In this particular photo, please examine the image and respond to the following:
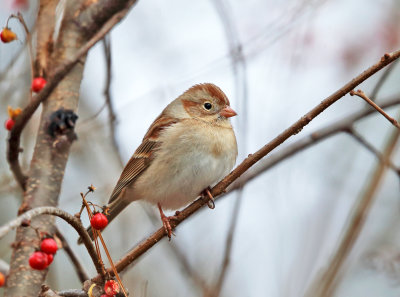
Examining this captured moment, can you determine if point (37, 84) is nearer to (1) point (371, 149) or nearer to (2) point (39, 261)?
(2) point (39, 261)

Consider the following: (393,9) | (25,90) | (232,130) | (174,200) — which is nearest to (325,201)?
(232,130)

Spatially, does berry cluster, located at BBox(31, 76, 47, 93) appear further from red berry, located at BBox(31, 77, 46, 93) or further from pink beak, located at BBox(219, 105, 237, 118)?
pink beak, located at BBox(219, 105, 237, 118)

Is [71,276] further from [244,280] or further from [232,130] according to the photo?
[232,130]

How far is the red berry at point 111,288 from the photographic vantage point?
1.95 m

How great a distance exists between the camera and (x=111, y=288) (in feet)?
6.40

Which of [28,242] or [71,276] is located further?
[71,276]

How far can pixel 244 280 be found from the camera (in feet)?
16.1

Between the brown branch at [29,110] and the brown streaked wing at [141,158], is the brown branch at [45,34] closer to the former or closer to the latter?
the brown branch at [29,110]

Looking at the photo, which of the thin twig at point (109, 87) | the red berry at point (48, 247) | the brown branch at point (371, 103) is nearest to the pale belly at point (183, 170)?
the thin twig at point (109, 87)

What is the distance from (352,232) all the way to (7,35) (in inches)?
73.9

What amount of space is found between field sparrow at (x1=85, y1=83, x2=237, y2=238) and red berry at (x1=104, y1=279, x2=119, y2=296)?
3.43ft

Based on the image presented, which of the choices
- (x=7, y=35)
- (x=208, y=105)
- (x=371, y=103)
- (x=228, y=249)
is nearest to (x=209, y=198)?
(x=228, y=249)

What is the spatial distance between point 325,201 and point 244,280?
1.14m

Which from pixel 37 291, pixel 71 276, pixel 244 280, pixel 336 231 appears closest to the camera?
pixel 37 291
